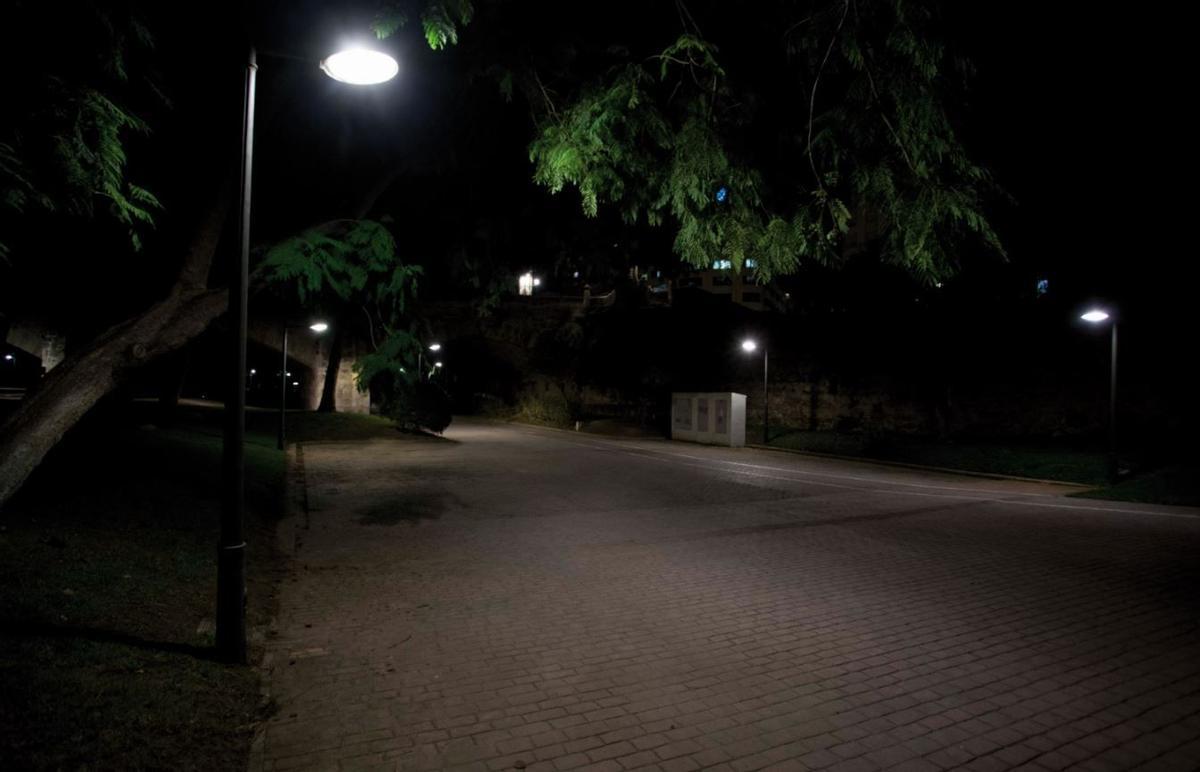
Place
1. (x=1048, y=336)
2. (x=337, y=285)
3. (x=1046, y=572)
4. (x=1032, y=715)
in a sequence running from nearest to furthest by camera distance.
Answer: (x=1032, y=715)
(x=1046, y=572)
(x=337, y=285)
(x=1048, y=336)

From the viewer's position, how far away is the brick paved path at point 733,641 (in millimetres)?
3820

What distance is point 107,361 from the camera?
6.34 meters

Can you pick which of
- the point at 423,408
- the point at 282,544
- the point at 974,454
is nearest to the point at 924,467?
the point at 974,454

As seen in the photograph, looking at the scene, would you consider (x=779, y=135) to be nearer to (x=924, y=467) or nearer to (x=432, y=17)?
(x=432, y=17)

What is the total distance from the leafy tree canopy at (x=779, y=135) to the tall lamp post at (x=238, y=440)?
38cm

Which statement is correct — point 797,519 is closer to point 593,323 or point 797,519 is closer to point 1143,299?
point 1143,299

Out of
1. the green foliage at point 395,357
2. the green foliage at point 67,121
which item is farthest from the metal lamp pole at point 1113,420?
the green foliage at point 67,121

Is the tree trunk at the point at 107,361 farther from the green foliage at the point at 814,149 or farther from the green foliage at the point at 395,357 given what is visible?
the green foliage at the point at 395,357

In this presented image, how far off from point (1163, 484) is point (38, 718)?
19.2m

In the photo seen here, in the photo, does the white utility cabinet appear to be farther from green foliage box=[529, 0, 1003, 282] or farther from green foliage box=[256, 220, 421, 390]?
green foliage box=[529, 0, 1003, 282]

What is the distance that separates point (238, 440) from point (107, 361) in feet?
9.27

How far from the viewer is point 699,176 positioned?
598cm

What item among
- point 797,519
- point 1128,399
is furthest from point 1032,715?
point 1128,399

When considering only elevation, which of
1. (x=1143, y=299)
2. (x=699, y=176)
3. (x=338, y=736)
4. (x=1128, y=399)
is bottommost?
(x=338, y=736)
